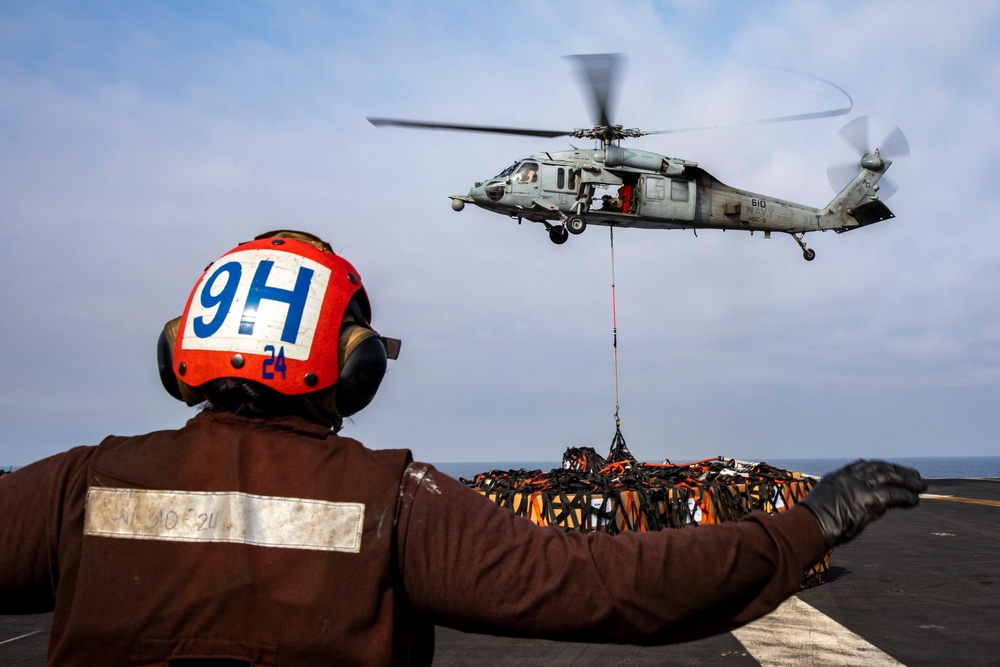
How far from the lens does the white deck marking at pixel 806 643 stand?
630cm

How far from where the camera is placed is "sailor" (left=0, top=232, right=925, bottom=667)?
1837 mm

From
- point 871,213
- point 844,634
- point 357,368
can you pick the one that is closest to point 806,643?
point 844,634

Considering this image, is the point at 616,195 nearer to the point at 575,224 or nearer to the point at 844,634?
the point at 575,224

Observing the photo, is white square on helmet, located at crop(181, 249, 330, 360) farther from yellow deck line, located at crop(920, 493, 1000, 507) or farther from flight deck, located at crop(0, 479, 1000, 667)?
yellow deck line, located at crop(920, 493, 1000, 507)

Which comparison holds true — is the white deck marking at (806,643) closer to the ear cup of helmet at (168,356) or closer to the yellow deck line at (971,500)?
the ear cup of helmet at (168,356)

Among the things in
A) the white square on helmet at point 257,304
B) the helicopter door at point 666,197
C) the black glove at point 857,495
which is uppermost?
the helicopter door at point 666,197

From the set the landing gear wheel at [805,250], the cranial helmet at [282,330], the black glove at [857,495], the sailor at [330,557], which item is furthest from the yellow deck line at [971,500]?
the cranial helmet at [282,330]

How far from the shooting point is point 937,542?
13570mm

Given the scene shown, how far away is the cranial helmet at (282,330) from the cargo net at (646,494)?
18.3 ft

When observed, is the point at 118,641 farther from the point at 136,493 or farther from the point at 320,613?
the point at 320,613

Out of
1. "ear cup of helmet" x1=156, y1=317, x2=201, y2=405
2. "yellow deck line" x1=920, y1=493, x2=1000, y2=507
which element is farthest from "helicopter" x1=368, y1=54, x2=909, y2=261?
"ear cup of helmet" x1=156, y1=317, x2=201, y2=405

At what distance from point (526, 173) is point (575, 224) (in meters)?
1.69

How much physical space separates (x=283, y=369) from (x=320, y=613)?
2.19ft

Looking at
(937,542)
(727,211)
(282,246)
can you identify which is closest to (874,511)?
(282,246)
